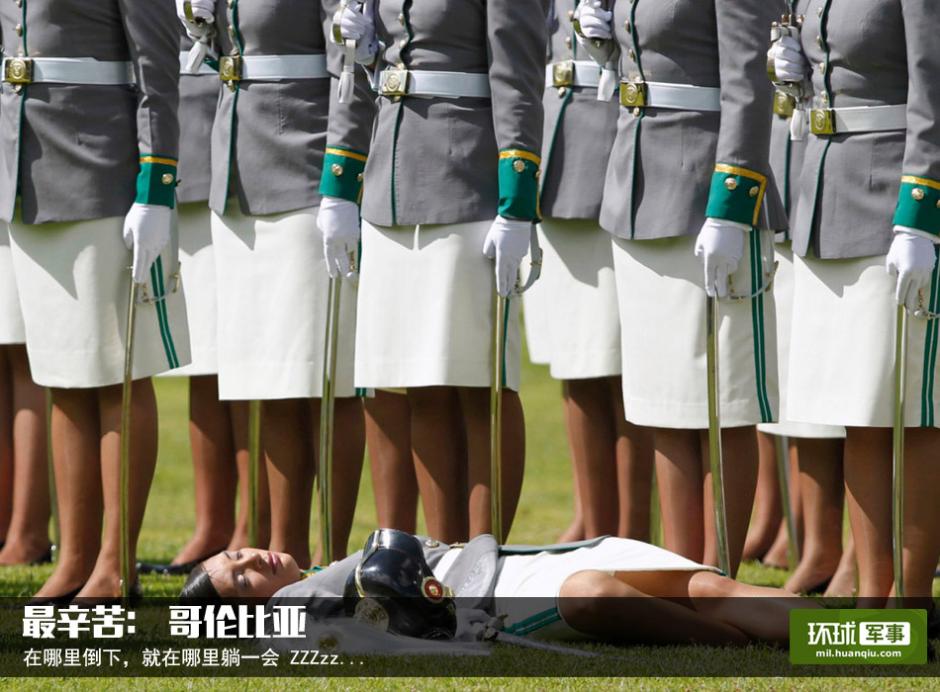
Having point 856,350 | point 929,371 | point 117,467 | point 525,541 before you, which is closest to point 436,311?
point 117,467

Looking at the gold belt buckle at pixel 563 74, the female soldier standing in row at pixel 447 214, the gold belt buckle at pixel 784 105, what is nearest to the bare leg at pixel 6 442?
the female soldier standing in row at pixel 447 214

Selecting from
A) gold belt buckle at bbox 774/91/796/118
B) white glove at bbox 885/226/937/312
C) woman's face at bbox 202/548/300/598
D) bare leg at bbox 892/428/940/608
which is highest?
gold belt buckle at bbox 774/91/796/118

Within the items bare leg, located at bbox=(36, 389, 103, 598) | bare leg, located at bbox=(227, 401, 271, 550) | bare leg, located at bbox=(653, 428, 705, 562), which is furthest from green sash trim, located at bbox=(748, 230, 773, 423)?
bare leg, located at bbox=(227, 401, 271, 550)

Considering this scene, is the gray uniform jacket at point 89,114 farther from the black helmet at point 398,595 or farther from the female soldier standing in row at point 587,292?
the black helmet at point 398,595

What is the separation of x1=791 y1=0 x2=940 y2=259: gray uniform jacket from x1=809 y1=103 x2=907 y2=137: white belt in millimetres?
19

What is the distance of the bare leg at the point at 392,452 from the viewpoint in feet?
23.4

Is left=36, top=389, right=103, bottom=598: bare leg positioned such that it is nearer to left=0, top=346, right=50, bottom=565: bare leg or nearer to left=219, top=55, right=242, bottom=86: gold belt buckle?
left=219, top=55, right=242, bottom=86: gold belt buckle

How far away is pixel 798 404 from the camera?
6199 mm

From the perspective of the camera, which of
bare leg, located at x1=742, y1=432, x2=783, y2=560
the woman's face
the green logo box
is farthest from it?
bare leg, located at x1=742, y1=432, x2=783, y2=560

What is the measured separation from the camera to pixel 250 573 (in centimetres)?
607

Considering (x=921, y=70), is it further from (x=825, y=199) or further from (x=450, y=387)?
(x=450, y=387)

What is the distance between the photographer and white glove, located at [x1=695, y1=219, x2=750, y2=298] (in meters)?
6.18

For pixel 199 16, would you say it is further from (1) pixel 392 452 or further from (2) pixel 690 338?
(2) pixel 690 338

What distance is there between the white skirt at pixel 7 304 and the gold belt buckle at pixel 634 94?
A: 9.04 ft
